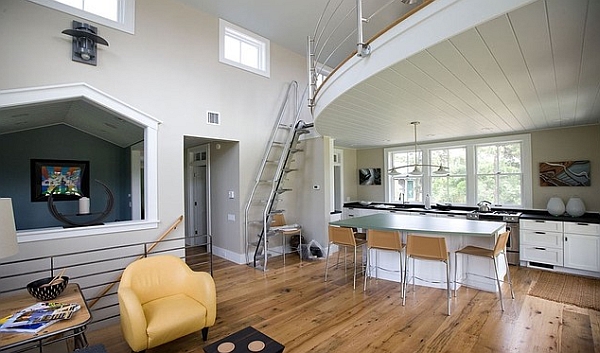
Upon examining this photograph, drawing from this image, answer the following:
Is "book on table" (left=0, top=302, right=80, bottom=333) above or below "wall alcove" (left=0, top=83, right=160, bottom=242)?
below

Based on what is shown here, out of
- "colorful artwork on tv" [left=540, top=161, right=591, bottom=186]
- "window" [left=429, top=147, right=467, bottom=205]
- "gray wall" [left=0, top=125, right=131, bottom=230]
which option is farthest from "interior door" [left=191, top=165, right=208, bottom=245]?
"colorful artwork on tv" [left=540, top=161, right=591, bottom=186]

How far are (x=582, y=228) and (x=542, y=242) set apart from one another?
22.4 inches

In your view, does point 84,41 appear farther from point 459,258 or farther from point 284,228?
point 459,258

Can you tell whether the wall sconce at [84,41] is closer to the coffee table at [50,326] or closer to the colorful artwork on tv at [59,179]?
the coffee table at [50,326]

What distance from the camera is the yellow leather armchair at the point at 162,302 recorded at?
235 cm

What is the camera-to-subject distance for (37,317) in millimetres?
1952

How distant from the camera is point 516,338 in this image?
2775 millimetres

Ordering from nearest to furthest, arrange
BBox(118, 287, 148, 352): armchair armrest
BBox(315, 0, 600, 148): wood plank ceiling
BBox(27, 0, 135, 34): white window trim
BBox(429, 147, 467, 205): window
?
BBox(315, 0, 600, 148): wood plank ceiling → BBox(118, 287, 148, 352): armchair armrest → BBox(27, 0, 135, 34): white window trim → BBox(429, 147, 467, 205): window

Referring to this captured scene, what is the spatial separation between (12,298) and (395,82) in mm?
3767

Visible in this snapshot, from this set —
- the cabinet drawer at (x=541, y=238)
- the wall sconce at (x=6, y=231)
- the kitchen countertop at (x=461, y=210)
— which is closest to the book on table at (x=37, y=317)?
the wall sconce at (x=6, y=231)

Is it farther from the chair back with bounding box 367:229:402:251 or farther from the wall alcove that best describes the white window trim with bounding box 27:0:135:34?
the chair back with bounding box 367:229:402:251

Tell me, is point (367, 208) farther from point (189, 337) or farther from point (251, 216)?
point (189, 337)

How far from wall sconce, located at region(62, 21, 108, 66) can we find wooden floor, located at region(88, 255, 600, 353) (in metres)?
3.23

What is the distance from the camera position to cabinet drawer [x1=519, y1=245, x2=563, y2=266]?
15.4 feet
